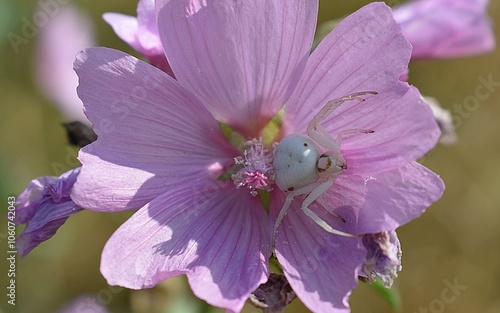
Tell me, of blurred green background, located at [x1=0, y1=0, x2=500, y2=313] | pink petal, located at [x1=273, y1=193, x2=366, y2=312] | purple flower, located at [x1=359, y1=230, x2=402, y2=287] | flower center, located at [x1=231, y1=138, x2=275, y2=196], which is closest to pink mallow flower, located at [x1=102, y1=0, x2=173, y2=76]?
flower center, located at [x1=231, y1=138, x2=275, y2=196]

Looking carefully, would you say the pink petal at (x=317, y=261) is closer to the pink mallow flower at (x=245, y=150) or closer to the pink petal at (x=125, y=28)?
the pink mallow flower at (x=245, y=150)

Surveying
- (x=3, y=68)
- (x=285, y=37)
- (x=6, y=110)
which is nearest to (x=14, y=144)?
(x=6, y=110)

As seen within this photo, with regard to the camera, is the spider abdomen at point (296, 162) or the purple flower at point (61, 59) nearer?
the spider abdomen at point (296, 162)

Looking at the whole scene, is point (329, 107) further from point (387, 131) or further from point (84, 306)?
point (84, 306)

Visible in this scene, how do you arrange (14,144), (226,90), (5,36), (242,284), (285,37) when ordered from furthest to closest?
(14,144) → (5,36) → (226,90) → (285,37) → (242,284)

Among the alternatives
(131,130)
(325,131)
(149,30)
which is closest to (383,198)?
(325,131)

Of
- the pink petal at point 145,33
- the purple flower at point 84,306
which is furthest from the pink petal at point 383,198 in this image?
the purple flower at point 84,306

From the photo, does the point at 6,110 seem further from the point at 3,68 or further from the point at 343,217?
the point at 343,217

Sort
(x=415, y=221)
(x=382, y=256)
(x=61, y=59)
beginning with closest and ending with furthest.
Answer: (x=382, y=256) < (x=61, y=59) < (x=415, y=221)
